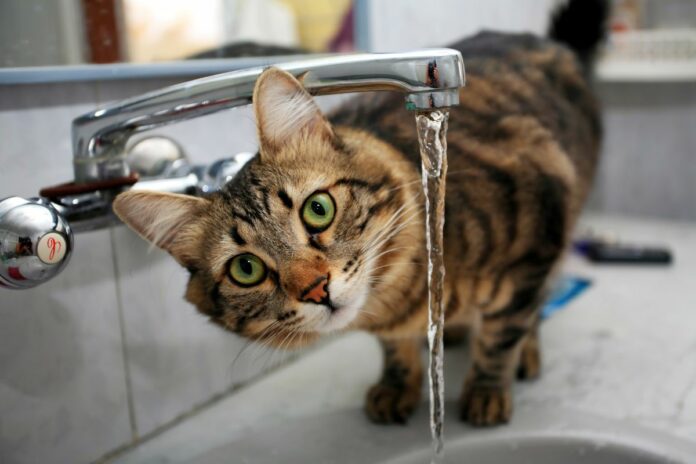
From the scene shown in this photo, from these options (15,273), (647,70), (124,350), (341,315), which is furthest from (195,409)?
(647,70)

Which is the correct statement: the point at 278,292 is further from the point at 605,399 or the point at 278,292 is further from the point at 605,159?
the point at 605,159

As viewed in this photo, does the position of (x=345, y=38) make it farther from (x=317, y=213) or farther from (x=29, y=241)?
(x=29, y=241)

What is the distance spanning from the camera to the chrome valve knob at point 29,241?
2.03 ft

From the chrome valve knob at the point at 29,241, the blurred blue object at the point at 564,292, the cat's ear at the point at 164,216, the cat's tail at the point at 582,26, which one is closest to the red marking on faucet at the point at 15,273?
the chrome valve knob at the point at 29,241

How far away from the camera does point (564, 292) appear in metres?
1.47

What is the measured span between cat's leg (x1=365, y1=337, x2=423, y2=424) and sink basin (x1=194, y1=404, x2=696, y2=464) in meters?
0.02

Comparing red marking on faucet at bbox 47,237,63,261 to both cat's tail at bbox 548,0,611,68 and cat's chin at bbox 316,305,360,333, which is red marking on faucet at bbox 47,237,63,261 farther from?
cat's tail at bbox 548,0,611,68

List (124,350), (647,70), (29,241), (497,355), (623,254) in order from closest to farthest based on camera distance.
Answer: (29,241) → (124,350) → (497,355) → (623,254) → (647,70)

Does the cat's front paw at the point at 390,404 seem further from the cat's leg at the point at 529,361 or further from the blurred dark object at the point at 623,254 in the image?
the blurred dark object at the point at 623,254

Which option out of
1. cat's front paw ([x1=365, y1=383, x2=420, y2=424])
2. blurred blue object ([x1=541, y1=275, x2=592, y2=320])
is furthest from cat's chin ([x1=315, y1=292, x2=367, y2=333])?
blurred blue object ([x1=541, y1=275, x2=592, y2=320])

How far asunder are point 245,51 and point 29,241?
0.52 meters

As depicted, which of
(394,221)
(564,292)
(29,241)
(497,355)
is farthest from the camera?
(564,292)

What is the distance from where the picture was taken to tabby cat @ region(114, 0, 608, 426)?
0.75 m

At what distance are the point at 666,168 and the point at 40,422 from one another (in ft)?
5.74
